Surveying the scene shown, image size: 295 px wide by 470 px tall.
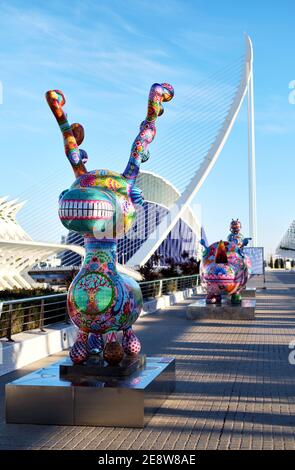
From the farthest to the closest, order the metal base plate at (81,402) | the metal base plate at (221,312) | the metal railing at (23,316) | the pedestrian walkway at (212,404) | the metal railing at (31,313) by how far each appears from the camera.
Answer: the metal base plate at (221,312), the metal railing at (31,313), the metal railing at (23,316), the metal base plate at (81,402), the pedestrian walkway at (212,404)

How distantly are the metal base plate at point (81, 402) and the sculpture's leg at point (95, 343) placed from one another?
395 millimetres

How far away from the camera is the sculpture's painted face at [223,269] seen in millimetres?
13352

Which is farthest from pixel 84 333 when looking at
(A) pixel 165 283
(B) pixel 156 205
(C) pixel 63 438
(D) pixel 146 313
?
(B) pixel 156 205

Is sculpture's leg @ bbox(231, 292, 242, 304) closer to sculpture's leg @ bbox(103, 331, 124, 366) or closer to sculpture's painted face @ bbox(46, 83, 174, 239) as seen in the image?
sculpture's painted face @ bbox(46, 83, 174, 239)

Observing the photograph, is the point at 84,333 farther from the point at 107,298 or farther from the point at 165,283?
the point at 165,283

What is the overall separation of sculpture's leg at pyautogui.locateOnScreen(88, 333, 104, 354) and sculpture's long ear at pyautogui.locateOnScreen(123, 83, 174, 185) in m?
1.47

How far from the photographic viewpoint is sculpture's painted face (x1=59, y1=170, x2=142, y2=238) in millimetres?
5227

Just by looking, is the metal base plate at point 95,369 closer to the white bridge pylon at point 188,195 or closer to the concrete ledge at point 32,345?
the concrete ledge at point 32,345

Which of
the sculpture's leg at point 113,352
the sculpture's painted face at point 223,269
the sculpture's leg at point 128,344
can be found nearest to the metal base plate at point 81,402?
the sculpture's leg at point 113,352

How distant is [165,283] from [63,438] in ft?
53.0

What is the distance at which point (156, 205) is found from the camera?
2461 inches

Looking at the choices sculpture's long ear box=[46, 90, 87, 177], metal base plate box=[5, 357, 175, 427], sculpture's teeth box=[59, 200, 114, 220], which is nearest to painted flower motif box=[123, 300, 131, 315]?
metal base plate box=[5, 357, 175, 427]

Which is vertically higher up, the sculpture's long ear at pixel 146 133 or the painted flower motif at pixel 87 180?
the sculpture's long ear at pixel 146 133

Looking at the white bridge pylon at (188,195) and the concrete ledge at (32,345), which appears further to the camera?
the white bridge pylon at (188,195)
